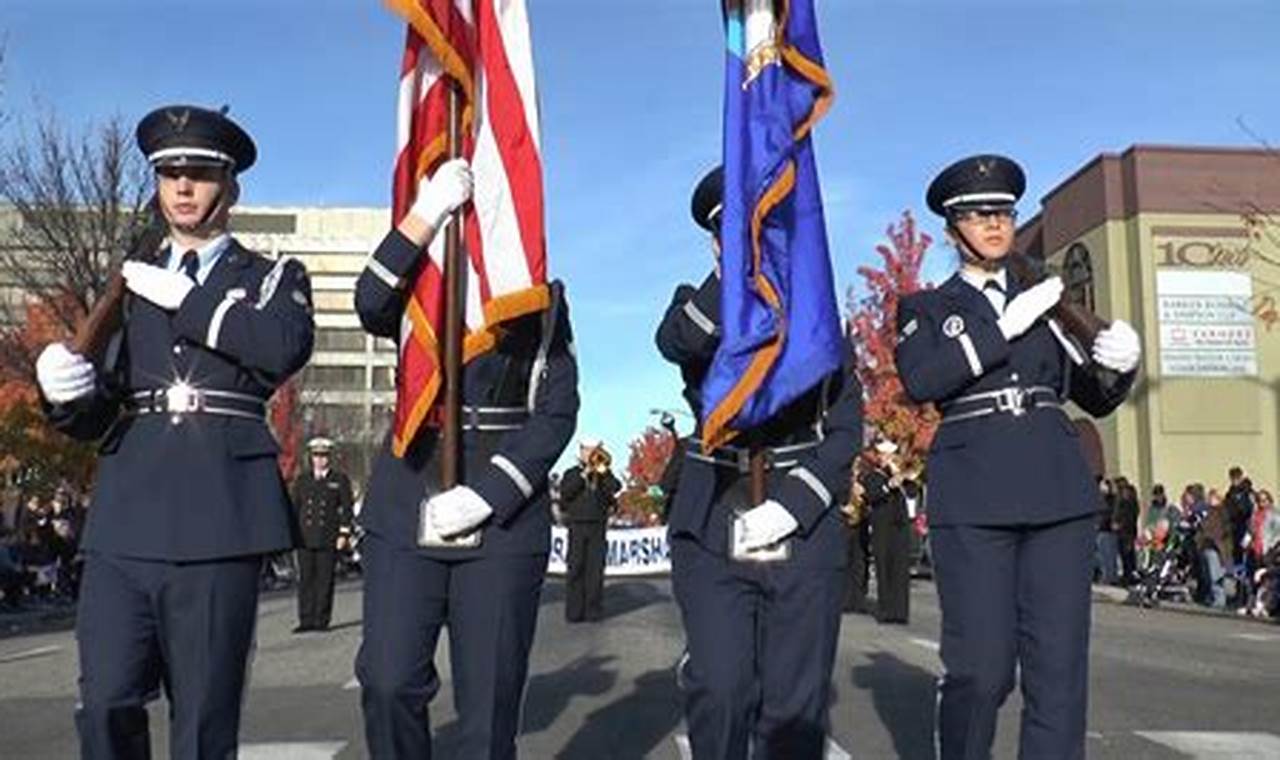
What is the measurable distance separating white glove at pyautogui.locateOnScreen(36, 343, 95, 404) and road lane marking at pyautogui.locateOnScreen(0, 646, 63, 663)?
957 centimetres

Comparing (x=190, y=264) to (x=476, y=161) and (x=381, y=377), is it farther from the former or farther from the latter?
(x=381, y=377)

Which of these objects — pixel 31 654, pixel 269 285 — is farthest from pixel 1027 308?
pixel 31 654

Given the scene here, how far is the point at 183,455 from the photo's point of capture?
4.21 m

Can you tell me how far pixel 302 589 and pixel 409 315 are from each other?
11258 millimetres

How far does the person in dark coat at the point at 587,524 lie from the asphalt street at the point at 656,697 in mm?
987

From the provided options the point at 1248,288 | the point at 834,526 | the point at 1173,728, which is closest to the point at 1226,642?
the point at 1173,728

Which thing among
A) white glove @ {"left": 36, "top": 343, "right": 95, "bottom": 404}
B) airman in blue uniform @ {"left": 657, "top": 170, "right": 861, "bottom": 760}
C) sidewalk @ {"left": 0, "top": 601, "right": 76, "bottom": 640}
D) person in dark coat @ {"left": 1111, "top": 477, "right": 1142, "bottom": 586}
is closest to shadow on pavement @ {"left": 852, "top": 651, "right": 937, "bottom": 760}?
airman in blue uniform @ {"left": 657, "top": 170, "right": 861, "bottom": 760}

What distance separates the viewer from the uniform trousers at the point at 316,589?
50.3 ft

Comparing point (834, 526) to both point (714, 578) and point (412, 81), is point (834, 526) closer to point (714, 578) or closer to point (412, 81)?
point (714, 578)

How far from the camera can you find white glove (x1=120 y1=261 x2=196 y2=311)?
4.22 metres

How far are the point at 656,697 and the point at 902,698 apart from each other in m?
1.48

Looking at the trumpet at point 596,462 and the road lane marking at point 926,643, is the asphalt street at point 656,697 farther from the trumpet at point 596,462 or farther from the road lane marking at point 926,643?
the trumpet at point 596,462

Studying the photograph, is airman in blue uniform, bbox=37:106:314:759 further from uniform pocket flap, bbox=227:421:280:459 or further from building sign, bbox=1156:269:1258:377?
building sign, bbox=1156:269:1258:377

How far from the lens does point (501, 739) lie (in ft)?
14.3
